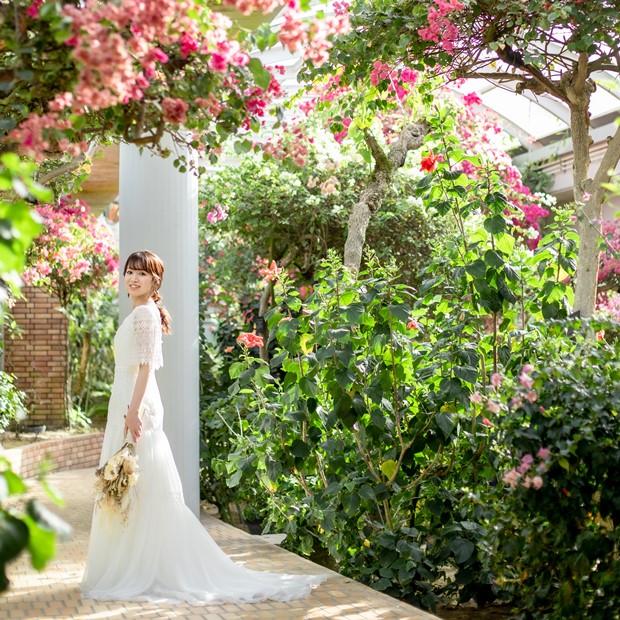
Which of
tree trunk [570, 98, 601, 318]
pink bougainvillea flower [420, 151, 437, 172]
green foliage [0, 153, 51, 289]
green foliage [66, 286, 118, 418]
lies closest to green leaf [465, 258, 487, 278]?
pink bougainvillea flower [420, 151, 437, 172]

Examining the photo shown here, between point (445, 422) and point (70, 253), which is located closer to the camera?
point (445, 422)

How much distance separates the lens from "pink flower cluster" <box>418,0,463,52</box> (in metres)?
4.41

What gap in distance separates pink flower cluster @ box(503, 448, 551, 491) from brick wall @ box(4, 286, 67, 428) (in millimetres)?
8898

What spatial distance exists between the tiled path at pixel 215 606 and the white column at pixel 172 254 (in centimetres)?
117

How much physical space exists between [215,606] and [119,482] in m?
0.74

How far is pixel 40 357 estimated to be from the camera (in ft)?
37.4

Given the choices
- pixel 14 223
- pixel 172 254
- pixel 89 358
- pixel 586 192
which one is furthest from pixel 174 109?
pixel 89 358

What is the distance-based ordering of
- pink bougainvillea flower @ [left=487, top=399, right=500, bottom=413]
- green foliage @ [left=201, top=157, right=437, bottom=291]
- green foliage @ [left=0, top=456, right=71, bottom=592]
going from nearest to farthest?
green foliage @ [left=0, top=456, right=71, bottom=592]
pink bougainvillea flower @ [left=487, top=399, right=500, bottom=413]
green foliage @ [left=201, top=157, right=437, bottom=291]

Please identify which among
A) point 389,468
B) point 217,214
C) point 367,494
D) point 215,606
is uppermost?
point 217,214

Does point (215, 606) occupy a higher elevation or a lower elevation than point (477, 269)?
lower

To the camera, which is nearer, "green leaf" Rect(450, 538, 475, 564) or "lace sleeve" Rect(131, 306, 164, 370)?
"green leaf" Rect(450, 538, 475, 564)

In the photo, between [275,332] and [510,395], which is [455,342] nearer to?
[275,332]

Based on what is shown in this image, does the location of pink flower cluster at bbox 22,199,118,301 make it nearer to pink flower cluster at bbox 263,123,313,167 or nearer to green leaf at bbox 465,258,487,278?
pink flower cluster at bbox 263,123,313,167

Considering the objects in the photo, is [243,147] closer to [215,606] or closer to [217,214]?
[215,606]
